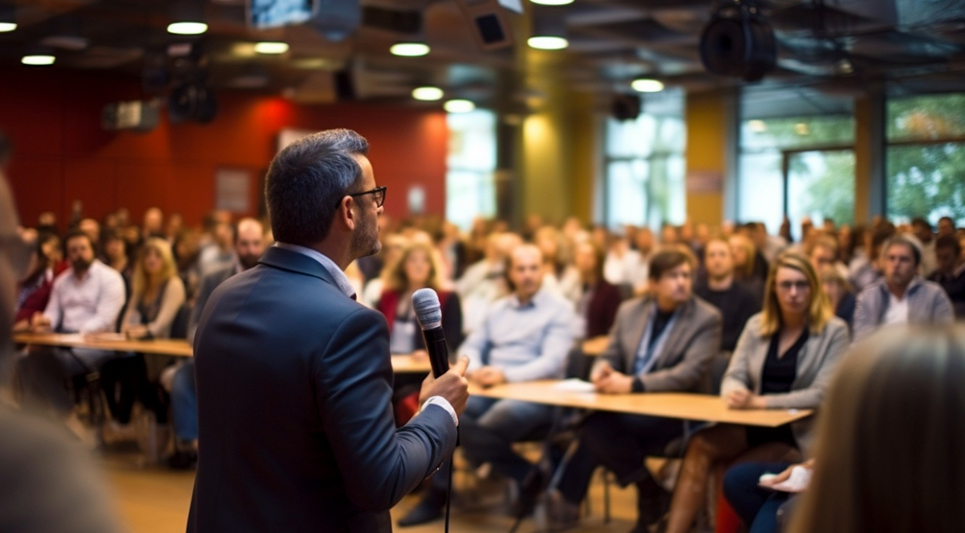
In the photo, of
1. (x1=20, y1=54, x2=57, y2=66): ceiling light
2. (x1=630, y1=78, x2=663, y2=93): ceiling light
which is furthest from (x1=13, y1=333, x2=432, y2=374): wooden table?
(x1=630, y1=78, x2=663, y2=93): ceiling light

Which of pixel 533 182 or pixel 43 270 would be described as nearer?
pixel 43 270

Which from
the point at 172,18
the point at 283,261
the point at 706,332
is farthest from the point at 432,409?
the point at 172,18

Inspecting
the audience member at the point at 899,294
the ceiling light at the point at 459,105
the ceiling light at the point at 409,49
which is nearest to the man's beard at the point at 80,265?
the ceiling light at the point at 409,49

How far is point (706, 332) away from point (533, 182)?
1401 cm

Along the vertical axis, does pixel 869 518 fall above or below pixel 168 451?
above

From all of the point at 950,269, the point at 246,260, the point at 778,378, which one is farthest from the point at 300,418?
the point at 246,260

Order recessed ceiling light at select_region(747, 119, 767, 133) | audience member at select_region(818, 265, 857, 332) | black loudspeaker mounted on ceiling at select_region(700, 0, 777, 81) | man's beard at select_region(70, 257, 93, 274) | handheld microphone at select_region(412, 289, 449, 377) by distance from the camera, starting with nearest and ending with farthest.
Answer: handheld microphone at select_region(412, 289, 449, 377) < audience member at select_region(818, 265, 857, 332) < black loudspeaker mounted on ceiling at select_region(700, 0, 777, 81) < man's beard at select_region(70, 257, 93, 274) < recessed ceiling light at select_region(747, 119, 767, 133)

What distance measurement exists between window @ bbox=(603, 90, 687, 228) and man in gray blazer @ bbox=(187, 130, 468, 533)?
621 inches

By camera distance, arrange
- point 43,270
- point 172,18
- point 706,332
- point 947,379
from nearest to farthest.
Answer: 1. point 947,379
2. point 706,332
3. point 43,270
4. point 172,18

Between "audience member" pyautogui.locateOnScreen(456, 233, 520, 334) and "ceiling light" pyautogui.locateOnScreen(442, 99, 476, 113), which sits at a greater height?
"ceiling light" pyautogui.locateOnScreen(442, 99, 476, 113)

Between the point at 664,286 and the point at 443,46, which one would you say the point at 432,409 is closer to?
the point at 664,286

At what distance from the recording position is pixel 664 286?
208 inches

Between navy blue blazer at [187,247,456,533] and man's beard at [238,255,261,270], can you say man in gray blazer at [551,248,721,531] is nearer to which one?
man's beard at [238,255,261,270]

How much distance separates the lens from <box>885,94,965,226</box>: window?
208 inches
